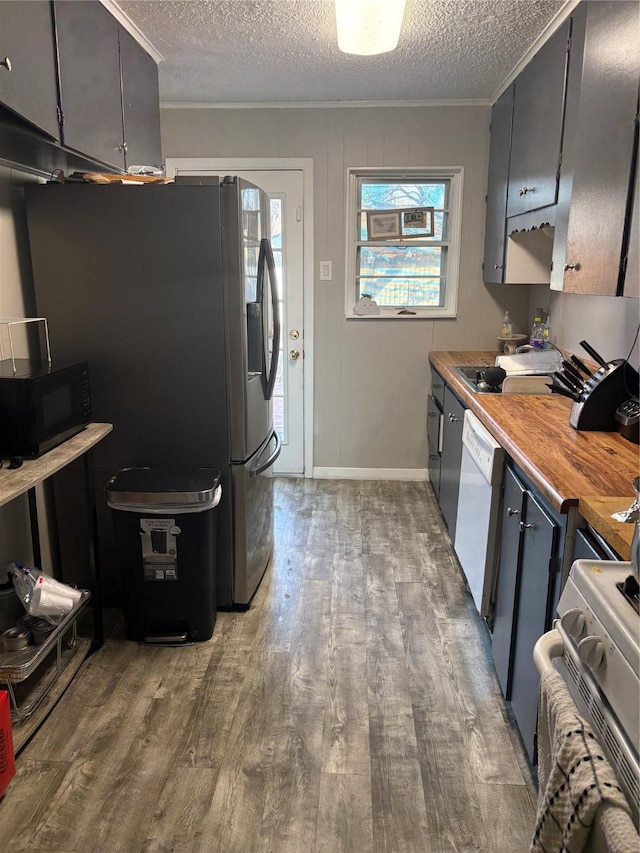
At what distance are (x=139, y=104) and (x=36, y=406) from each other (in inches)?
67.1

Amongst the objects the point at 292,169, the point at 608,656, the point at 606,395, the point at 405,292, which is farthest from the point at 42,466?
the point at 405,292

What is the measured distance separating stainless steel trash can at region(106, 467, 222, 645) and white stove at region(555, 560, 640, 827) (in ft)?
4.83

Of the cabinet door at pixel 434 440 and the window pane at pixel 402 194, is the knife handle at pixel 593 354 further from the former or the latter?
the window pane at pixel 402 194

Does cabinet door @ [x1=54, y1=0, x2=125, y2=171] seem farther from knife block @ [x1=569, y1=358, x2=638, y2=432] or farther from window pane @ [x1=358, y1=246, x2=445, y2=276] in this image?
knife block @ [x1=569, y1=358, x2=638, y2=432]

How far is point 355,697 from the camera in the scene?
82.9 inches

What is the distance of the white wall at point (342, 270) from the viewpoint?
3.80 m

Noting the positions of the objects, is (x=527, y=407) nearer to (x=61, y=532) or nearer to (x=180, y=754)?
(x=180, y=754)

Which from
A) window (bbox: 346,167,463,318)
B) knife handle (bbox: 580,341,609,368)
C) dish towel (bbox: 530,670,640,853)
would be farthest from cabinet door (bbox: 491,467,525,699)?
window (bbox: 346,167,463,318)

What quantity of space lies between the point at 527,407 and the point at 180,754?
180 cm

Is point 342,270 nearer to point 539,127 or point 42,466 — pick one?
point 539,127

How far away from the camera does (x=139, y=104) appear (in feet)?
9.12

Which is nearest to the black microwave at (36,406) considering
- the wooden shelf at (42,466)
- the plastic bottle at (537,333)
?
the wooden shelf at (42,466)

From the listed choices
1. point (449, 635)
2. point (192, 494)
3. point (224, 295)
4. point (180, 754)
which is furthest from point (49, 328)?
point (449, 635)

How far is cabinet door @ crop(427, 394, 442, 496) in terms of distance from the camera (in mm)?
3707
